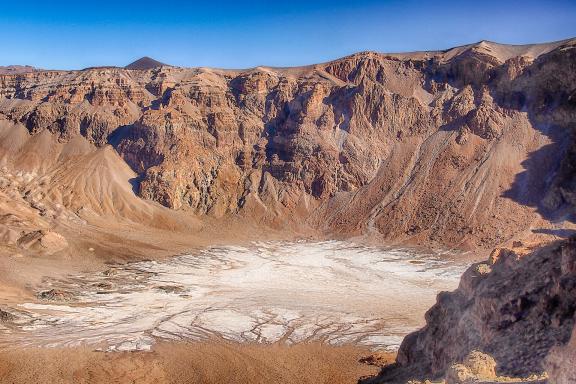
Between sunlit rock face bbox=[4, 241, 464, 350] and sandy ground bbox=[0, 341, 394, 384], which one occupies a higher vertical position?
sandy ground bbox=[0, 341, 394, 384]

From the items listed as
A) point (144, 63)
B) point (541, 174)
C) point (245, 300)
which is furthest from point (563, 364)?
point (144, 63)

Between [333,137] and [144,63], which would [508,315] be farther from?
[144,63]

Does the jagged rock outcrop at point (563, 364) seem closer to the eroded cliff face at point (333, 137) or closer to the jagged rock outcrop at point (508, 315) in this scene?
the jagged rock outcrop at point (508, 315)

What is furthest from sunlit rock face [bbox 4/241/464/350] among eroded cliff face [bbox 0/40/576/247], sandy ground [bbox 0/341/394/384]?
eroded cliff face [bbox 0/40/576/247]

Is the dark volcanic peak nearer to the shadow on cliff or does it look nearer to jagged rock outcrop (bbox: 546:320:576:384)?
the shadow on cliff

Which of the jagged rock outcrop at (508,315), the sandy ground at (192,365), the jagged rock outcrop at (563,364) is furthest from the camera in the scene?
the sandy ground at (192,365)

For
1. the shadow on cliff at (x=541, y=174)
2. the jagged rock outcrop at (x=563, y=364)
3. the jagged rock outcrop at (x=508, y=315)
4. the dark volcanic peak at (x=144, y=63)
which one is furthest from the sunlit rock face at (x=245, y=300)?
the dark volcanic peak at (x=144, y=63)

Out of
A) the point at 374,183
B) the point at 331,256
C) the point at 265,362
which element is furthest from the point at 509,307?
the point at 374,183
